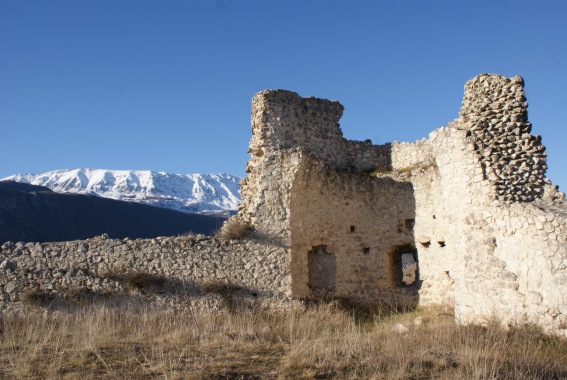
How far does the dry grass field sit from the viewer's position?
20.8 feet

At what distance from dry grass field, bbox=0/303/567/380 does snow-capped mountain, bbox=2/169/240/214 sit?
52874 mm

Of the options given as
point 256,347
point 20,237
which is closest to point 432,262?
point 256,347

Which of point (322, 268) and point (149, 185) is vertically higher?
point (149, 185)

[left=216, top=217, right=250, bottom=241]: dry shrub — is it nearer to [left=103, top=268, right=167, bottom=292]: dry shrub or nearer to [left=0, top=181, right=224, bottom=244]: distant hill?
[left=103, top=268, right=167, bottom=292]: dry shrub

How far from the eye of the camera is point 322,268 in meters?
13.8

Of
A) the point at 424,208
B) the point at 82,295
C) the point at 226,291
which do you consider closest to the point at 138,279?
the point at 82,295

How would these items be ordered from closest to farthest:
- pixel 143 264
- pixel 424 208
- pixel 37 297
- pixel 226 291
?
pixel 37 297 → pixel 143 264 → pixel 226 291 → pixel 424 208

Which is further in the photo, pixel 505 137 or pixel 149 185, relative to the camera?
pixel 149 185

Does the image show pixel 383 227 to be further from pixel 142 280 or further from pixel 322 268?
pixel 142 280

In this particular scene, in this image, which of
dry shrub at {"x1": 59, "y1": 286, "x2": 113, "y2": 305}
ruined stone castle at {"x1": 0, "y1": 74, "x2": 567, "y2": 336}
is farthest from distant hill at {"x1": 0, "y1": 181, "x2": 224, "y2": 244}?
dry shrub at {"x1": 59, "y1": 286, "x2": 113, "y2": 305}

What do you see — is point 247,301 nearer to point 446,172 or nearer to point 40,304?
point 40,304

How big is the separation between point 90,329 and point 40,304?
8.74ft

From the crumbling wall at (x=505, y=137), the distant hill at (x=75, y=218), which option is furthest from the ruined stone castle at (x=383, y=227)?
the distant hill at (x=75, y=218)

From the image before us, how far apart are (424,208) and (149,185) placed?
69.0 meters
